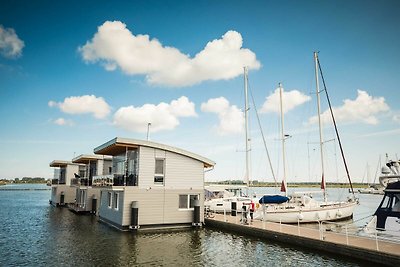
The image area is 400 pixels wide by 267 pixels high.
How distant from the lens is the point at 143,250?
15.8 m

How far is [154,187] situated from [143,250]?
20.7 ft

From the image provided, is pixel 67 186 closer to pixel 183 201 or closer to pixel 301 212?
pixel 183 201

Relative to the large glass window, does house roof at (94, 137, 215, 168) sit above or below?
above

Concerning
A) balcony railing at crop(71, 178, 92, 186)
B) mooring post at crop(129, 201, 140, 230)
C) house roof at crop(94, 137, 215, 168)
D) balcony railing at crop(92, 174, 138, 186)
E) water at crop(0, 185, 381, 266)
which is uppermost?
house roof at crop(94, 137, 215, 168)

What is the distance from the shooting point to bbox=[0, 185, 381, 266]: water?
45.5 ft

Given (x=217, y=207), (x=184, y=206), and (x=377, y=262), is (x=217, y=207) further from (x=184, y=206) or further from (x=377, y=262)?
(x=377, y=262)

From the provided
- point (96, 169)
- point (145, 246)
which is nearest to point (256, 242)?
point (145, 246)

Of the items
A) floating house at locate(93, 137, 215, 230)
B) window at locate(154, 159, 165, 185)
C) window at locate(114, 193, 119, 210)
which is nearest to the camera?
floating house at locate(93, 137, 215, 230)

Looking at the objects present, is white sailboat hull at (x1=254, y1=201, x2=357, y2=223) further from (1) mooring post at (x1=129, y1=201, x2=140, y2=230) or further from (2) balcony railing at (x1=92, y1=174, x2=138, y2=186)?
(2) balcony railing at (x1=92, y1=174, x2=138, y2=186)

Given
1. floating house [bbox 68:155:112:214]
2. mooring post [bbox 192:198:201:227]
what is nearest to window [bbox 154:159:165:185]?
mooring post [bbox 192:198:201:227]

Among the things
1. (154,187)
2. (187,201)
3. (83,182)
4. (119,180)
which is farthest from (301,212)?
(83,182)

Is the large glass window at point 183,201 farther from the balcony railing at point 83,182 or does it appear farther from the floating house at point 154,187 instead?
the balcony railing at point 83,182

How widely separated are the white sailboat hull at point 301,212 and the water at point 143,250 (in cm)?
795

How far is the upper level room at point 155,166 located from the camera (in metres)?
21.4
